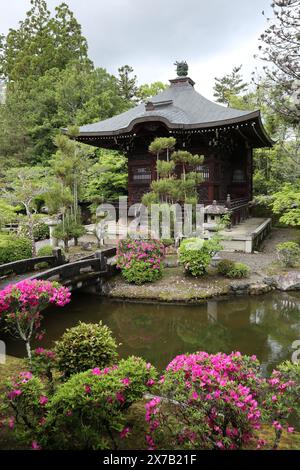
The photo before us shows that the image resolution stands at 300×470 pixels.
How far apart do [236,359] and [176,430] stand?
862mm

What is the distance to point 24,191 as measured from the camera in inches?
476

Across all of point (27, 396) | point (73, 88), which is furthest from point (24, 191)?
point (73, 88)

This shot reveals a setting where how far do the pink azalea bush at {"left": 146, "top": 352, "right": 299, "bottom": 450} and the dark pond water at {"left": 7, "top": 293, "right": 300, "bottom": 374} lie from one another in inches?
101

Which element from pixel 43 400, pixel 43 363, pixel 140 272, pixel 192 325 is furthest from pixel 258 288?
pixel 43 400

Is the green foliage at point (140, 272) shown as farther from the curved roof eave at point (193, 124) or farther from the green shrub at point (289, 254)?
the curved roof eave at point (193, 124)

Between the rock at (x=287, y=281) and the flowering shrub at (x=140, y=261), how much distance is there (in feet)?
10.9

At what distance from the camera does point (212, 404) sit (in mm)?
3029

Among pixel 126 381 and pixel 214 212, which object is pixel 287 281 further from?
pixel 126 381

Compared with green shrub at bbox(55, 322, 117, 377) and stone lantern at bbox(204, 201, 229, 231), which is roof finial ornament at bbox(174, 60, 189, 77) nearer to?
stone lantern at bbox(204, 201, 229, 231)

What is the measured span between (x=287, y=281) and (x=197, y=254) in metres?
2.61

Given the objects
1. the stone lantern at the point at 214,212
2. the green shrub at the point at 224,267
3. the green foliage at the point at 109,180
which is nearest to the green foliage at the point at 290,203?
the stone lantern at the point at 214,212

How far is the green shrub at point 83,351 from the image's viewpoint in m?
4.54

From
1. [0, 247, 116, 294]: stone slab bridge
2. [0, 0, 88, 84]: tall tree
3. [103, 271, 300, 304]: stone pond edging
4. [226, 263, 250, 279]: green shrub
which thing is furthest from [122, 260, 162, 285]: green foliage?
[0, 0, 88, 84]: tall tree

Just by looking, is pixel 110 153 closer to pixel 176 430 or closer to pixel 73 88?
pixel 73 88
